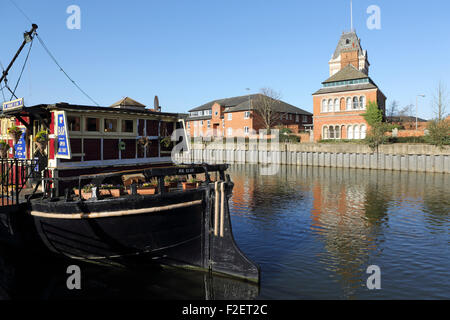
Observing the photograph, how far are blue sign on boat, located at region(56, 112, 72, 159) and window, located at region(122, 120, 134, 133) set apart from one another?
2484 millimetres

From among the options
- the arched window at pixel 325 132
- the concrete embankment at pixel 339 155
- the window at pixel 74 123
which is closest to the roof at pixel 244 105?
the concrete embankment at pixel 339 155

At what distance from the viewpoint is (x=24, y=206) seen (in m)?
11.0

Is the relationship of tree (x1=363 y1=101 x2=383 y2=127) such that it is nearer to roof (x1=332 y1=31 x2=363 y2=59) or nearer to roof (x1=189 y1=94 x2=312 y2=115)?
roof (x1=189 y1=94 x2=312 y2=115)

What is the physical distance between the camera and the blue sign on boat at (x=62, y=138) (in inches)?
452

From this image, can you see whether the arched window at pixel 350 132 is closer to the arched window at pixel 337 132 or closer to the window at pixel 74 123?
the arched window at pixel 337 132

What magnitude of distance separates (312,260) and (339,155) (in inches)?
1469

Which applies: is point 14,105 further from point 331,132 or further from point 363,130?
point 331,132

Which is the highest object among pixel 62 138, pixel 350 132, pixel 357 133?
pixel 350 132

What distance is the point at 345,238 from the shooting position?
1455 centimetres

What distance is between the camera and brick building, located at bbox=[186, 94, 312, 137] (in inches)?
2687

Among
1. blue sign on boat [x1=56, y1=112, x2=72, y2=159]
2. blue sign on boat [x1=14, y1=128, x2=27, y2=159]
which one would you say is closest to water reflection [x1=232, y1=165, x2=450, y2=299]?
blue sign on boat [x1=56, y1=112, x2=72, y2=159]

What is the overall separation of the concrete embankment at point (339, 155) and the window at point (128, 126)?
34412mm

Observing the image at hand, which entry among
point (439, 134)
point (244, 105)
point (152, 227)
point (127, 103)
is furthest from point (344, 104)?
point (152, 227)

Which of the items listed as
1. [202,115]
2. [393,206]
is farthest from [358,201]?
[202,115]
